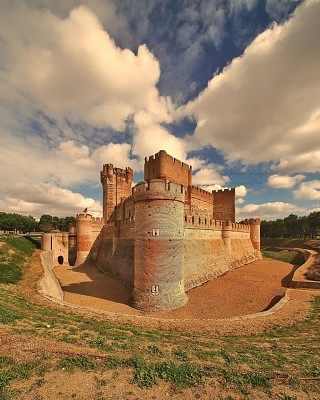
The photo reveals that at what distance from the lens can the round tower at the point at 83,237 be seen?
35.7 meters

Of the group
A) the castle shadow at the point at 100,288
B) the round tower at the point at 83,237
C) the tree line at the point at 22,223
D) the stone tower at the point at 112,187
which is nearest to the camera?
the castle shadow at the point at 100,288

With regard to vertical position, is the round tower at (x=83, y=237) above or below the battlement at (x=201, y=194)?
below

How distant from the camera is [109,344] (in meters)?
7.06

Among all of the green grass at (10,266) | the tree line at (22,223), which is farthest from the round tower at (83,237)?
the tree line at (22,223)

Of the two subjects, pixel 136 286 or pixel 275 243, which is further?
pixel 275 243

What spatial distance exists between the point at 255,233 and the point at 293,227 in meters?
55.3

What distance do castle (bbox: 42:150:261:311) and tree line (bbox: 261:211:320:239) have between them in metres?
49.0

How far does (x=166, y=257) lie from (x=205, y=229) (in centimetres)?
1190

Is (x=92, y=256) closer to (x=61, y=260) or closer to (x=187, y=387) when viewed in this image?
(x=61, y=260)

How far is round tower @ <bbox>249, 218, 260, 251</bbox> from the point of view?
39.1 metres

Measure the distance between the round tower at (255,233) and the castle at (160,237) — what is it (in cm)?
18

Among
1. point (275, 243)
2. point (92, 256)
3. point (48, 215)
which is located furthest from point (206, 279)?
point (48, 215)

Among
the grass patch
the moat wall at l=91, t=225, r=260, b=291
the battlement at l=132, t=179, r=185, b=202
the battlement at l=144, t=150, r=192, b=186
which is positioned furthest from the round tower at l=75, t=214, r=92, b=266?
the grass patch

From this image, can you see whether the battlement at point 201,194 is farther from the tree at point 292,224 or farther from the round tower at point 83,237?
the tree at point 292,224
